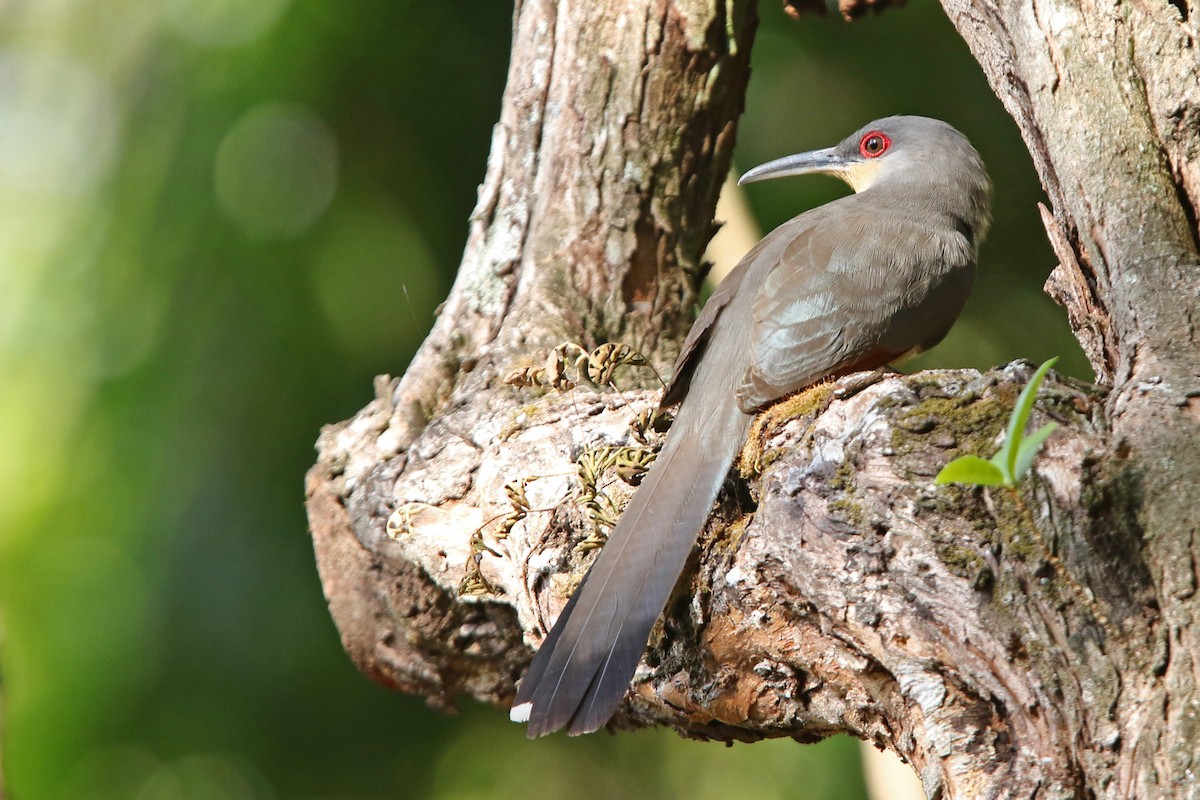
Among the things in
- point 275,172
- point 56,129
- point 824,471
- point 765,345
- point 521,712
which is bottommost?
point 521,712

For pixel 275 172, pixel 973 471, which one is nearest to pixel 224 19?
pixel 275 172

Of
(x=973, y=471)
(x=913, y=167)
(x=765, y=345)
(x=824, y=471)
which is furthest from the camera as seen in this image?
(x=913, y=167)

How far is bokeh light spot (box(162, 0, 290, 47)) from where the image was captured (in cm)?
545

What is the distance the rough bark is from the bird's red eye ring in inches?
22.3

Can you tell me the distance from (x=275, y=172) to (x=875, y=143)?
2.96m

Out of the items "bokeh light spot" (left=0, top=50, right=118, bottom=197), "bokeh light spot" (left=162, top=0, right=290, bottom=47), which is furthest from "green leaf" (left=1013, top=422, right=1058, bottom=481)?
"bokeh light spot" (left=0, top=50, right=118, bottom=197)

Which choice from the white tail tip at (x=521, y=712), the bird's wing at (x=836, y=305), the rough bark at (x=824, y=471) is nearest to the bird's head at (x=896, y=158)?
the rough bark at (x=824, y=471)

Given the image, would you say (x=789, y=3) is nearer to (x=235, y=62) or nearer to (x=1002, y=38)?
(x=1002, y=38)

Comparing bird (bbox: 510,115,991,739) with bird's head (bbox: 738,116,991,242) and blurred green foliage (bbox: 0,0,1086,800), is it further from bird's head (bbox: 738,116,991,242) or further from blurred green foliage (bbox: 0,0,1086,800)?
blurred green foliage (bbox: 0,0,1086,800)

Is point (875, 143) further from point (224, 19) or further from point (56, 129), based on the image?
point (56, 129)

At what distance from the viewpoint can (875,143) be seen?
4477 millimetres

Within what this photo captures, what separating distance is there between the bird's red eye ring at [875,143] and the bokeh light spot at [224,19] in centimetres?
284

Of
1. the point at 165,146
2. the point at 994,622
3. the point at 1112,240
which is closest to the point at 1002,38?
the point at 1112,240

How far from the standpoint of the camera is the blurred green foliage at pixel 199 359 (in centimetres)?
544
